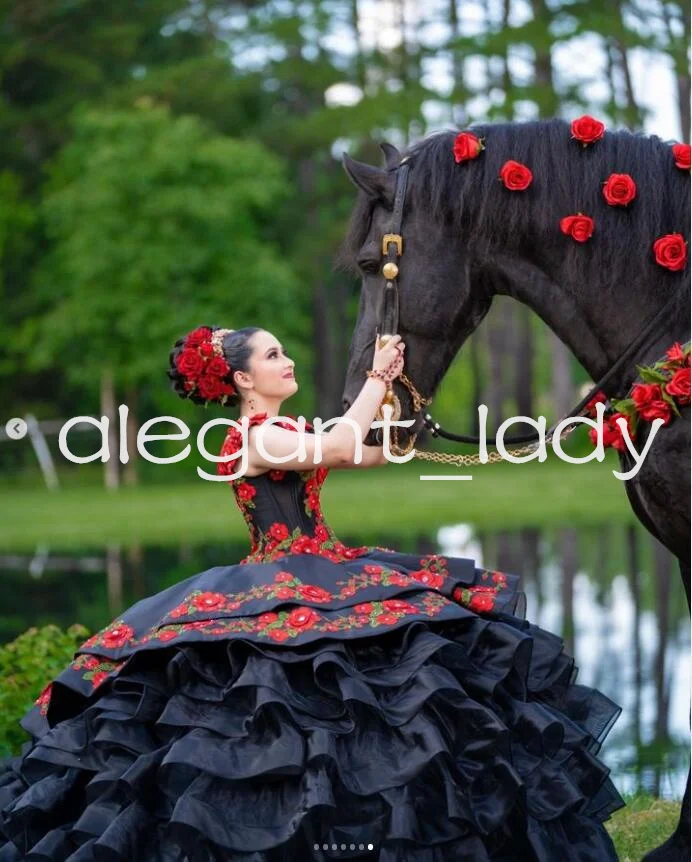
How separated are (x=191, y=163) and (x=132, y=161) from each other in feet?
3.28

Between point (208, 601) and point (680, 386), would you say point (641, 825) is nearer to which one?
point (208, 601)

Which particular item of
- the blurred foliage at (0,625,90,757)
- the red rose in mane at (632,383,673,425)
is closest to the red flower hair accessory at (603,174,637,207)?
the red rose in mane at (632,383,673,425)

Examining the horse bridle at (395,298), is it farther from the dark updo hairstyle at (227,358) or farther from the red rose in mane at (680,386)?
the dark updo hairstyle at (227,358)

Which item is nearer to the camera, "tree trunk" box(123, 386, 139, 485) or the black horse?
the black horse

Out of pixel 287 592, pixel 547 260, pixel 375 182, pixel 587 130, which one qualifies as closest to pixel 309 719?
pixel 287 592

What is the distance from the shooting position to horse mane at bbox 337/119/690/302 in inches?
140

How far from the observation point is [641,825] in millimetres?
4406

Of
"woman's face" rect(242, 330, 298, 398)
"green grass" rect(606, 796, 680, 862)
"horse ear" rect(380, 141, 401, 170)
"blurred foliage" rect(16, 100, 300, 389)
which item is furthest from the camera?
"blurred foliage" rect(16, 100, 300, 389)

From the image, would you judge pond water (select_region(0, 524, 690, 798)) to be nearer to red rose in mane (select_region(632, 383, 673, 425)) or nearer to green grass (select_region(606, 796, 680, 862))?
green grass (select_region(606, 796, 680, 862))

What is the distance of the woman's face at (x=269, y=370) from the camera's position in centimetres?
405

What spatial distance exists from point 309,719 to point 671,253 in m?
1.44

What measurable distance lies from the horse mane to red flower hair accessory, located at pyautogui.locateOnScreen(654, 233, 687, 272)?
4 centimetres

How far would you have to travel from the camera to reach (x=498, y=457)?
12.7 ft

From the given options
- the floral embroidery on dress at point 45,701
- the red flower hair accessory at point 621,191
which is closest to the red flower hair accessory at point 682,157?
the red flower hair accessory at point 621,191
